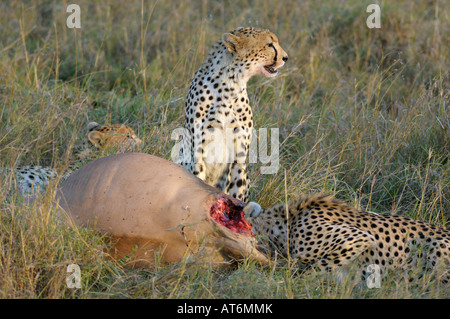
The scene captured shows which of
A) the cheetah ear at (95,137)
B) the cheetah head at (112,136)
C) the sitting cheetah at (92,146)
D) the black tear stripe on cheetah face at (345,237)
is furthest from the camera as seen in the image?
the cheetah ear at (95,137)

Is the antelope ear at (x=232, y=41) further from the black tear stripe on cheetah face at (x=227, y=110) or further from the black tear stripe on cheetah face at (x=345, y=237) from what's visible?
the black tear stripe on cheetah face at (x=345, y=237)

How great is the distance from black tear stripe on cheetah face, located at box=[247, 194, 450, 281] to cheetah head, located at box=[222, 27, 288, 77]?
107 cm

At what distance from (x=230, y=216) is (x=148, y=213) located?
444mm

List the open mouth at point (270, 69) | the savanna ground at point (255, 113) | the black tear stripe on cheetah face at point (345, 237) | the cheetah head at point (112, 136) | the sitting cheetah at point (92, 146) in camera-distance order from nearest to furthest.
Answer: the savanna ground at point (255, 113), the black tear stripe on cheetah face at point (345, 237), the sitting cheetah at point (92, 146), the open mouth at point (270, 69), the cheetah head at point (112, 136)

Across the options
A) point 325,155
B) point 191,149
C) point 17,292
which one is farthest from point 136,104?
point 17,292

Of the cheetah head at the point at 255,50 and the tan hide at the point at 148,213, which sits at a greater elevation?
the cheetah head at the point at 255,50

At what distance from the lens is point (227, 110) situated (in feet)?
14.9

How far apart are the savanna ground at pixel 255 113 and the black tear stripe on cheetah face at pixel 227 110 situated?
246mm

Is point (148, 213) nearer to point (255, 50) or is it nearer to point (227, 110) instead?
point (227, 110)

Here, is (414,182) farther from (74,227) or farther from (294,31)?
(294,31)

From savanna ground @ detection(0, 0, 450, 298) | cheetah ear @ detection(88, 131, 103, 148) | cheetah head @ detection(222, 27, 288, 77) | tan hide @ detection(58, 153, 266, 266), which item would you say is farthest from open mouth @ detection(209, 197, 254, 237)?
cheetah ear @ detection(88, 131, 103, 148)

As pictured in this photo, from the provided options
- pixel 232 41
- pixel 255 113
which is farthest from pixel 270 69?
pixel 255 113

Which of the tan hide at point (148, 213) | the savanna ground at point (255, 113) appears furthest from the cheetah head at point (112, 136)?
the tan hide at point (148, 213)

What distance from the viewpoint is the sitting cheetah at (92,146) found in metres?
4.48
